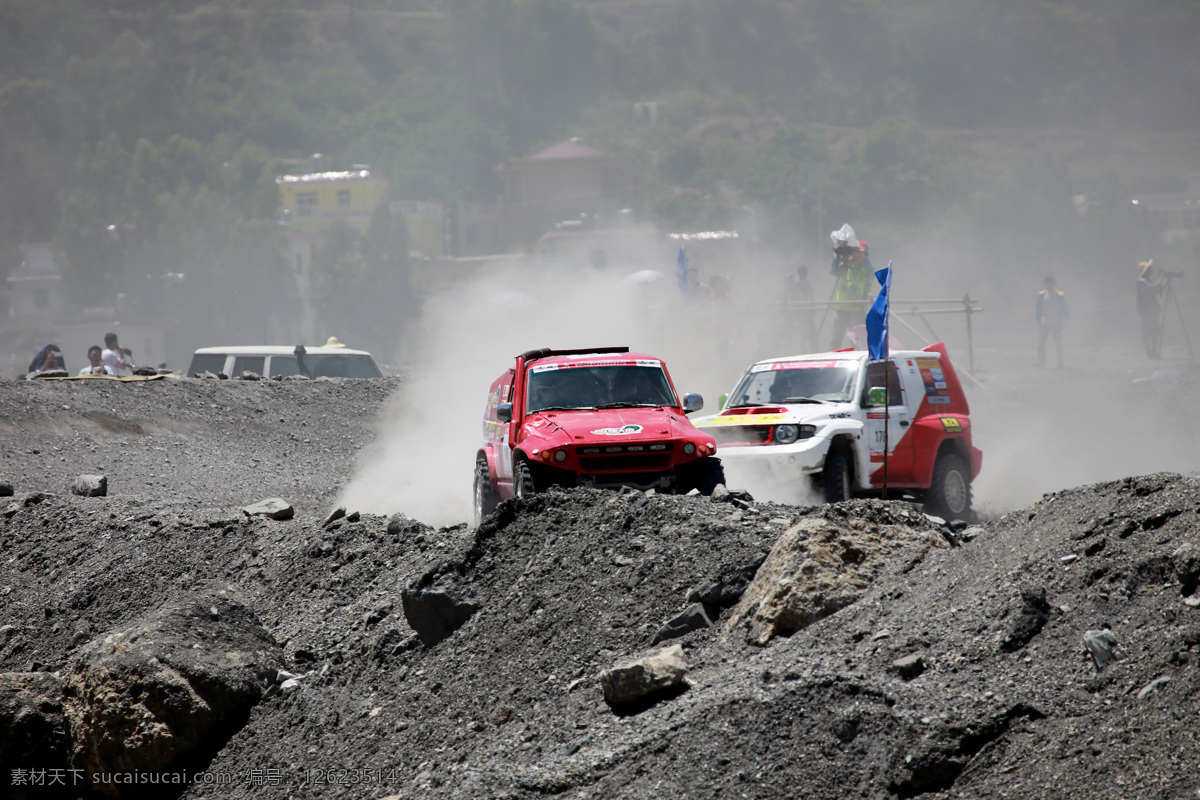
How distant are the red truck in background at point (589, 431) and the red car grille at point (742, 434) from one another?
0.89 m

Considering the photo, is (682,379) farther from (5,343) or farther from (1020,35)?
(1020,35)

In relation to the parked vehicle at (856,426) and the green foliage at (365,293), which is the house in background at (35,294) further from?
the parked vehicle at (856,426)

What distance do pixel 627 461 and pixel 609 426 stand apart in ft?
1.18

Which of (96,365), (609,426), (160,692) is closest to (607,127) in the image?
(96,365)

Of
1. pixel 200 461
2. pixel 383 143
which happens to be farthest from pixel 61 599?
pixel 383 143

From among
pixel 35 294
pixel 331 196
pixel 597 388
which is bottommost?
pixel 597 388

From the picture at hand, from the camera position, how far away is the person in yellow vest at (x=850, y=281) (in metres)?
17.8

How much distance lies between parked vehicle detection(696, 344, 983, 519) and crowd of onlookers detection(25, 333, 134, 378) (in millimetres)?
13635

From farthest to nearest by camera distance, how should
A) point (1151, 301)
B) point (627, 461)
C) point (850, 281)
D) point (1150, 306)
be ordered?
point (1150, 306)
point (1151, 301)
point (850, 281)
point (627, 461)

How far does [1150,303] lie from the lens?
2544 centimetres

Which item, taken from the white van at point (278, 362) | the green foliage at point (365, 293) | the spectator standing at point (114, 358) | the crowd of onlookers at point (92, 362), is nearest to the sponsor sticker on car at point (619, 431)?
the crowd of onlookers at point (92, 362)

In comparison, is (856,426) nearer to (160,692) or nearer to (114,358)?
A: (160,692)

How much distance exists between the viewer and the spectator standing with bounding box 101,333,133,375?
23.5 m

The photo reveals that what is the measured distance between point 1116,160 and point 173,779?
16475 cm
